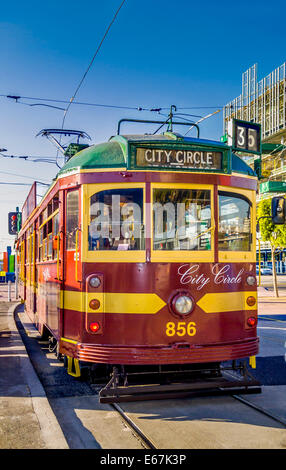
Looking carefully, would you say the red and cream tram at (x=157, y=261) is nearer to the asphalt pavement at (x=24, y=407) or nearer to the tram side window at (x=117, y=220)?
the tram side window at (x=117, y=220)

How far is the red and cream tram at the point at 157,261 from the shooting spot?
17.5 ft

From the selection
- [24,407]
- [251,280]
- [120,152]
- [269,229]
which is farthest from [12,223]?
[251,280]

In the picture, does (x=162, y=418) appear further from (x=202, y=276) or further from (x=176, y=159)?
(x=176, y=159)

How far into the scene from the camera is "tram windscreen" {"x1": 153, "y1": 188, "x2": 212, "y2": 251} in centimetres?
548

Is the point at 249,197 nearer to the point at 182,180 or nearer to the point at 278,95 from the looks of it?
the point at 182,180

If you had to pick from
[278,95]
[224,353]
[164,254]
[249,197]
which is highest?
[278,95]

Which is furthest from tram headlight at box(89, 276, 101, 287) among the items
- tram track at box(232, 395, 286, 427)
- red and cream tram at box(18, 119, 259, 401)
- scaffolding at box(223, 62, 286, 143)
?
scaffolding at box(223, 62, 286, 143)

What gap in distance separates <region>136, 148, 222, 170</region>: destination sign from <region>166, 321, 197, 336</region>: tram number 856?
1.80 m

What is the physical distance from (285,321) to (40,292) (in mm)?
8649

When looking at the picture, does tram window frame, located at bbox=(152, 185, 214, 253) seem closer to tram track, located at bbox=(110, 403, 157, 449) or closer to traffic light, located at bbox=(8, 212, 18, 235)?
tram track, located at bbox=(110, 403, 157, 449)

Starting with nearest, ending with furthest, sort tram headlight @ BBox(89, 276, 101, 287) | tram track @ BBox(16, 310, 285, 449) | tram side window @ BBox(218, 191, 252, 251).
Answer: tram track @ BBox(16, 310, 285, 449) < tram headlight @ BBox(89, 276, 101, 287) < tram side window @ BBox(218, 191, 252, 251)

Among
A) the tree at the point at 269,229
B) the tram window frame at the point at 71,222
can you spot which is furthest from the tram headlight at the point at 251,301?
the tree at the point at 269,229

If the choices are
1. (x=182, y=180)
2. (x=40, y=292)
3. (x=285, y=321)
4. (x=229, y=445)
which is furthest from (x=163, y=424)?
(x=285, y=321)
